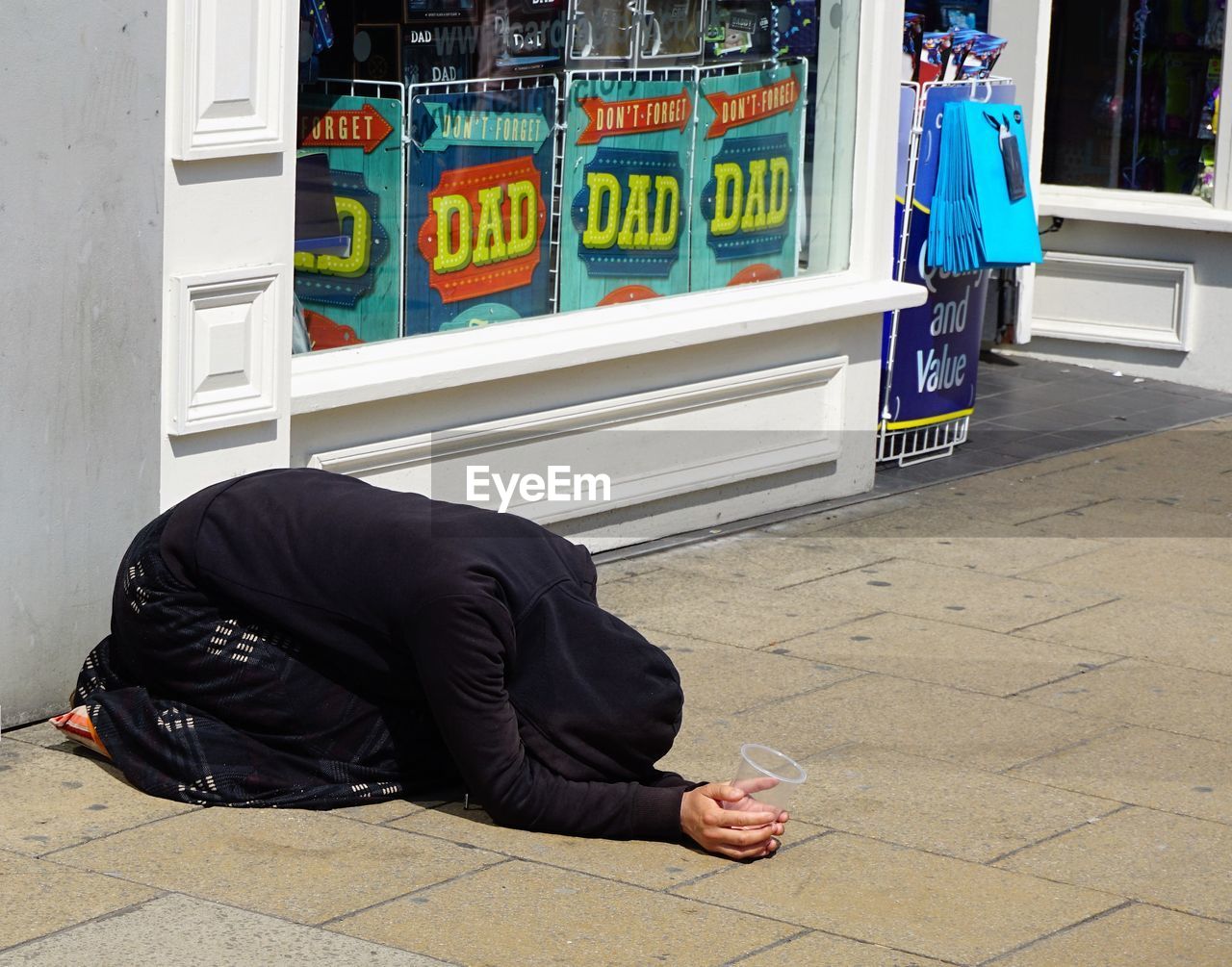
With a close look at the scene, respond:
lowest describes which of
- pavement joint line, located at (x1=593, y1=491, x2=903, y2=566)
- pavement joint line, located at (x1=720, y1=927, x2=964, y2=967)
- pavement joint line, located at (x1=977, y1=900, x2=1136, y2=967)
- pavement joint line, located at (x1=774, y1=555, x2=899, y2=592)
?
pavement joint line, located at (x1=977, y1=900, x2=1136, y2=967)

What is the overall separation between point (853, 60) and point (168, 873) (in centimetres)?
428

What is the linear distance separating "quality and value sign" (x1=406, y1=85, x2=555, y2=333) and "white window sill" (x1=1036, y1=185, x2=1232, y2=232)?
4.07 metres

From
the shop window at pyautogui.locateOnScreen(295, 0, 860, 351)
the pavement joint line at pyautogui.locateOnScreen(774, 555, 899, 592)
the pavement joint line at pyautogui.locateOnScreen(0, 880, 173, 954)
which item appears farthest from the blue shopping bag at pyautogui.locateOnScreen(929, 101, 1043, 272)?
the pavement joint line at pyautogui.locateOnScreen(0, 880, 173, 954)

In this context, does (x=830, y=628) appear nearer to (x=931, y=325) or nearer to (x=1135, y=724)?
(x=1135, y=724)

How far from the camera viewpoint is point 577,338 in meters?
Answer: 5.89

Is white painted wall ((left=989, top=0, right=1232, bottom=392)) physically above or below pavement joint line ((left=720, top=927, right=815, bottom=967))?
above

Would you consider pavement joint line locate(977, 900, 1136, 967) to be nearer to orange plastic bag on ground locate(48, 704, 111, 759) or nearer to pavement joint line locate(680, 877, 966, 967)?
pavement joint line locate(680, 877, 966, 967)

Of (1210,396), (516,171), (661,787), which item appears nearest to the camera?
(661,787)

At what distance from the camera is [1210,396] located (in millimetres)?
9055

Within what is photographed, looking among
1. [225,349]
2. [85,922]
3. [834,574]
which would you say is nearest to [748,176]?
[834,574]

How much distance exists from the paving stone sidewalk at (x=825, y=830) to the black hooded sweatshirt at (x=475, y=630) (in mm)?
146

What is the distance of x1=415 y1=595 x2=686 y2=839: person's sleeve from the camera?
11.4 feet

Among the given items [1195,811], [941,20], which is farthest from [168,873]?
[941,20]

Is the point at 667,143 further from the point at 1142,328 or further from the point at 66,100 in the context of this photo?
the point at 1142,328
